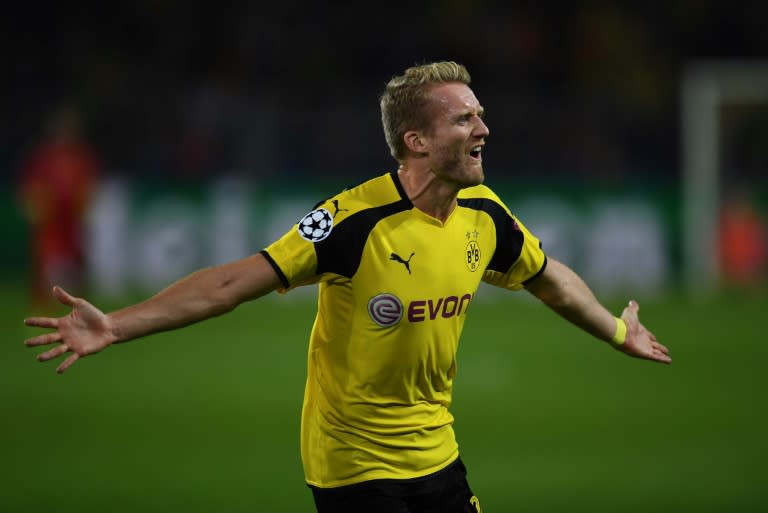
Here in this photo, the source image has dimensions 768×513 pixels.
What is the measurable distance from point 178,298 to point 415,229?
3.01 feet

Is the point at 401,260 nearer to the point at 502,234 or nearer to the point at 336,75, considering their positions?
the point at 502,234

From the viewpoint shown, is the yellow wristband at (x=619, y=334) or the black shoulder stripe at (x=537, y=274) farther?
the yellow wristband at (x=619, y=334)

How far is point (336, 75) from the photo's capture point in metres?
22.2

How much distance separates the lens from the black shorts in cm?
473

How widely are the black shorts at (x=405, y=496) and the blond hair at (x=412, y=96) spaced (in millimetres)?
1210

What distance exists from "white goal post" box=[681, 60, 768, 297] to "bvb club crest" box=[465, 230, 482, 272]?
15.4 meters

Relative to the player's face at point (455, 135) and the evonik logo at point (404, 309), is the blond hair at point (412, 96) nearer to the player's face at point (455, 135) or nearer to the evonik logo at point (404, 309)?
the player's face at point (455, 135)

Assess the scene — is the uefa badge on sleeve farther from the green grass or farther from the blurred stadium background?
the blurred stadium background

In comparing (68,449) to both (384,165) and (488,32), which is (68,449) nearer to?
(384,165)

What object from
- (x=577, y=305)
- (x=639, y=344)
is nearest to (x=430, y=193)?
(x=577, y=305)

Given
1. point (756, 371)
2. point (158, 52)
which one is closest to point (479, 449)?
point (756, 371)

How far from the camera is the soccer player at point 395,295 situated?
4.71m

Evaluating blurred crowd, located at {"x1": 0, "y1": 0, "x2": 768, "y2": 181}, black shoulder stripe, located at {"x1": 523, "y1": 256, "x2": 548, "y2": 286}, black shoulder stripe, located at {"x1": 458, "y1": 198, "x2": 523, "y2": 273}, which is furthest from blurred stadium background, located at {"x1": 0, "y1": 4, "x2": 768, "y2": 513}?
black shoulder stripe, located at {"x1": 458, "y1": 198, "x2": 523, "y2": 273}

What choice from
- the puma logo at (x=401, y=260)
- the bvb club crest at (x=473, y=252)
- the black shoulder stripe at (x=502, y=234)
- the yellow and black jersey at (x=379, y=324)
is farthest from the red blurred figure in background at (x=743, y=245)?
the puma logo at (x=401, y=260)
